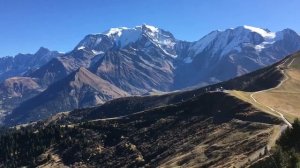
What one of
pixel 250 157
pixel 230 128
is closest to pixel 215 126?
pixel 230 128

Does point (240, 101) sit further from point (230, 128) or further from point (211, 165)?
point (211, 165)

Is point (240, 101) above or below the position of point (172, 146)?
above

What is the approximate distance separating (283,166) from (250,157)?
38.6 metres

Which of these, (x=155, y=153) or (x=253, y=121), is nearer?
(x=253, y=121)

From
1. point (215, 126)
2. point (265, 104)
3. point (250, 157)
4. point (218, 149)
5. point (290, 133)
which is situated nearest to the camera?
point (290, 133)

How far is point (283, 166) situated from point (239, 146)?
59.1m

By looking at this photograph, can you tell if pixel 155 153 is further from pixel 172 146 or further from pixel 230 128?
pixel 230 128

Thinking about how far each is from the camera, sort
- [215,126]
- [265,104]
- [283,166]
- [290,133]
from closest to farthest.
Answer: [283,166]
[290,133]
[215,126]
[265,104]

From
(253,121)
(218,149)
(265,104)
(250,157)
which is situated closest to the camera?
(250,157)

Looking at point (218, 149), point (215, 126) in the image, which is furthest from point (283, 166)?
point (215, 126)

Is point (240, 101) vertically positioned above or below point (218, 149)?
above

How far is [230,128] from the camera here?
16788 cm

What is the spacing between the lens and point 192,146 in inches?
6614

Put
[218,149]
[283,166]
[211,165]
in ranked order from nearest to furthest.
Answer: [283,166] → [211,165] → [218,149]
